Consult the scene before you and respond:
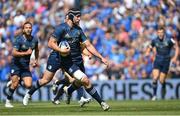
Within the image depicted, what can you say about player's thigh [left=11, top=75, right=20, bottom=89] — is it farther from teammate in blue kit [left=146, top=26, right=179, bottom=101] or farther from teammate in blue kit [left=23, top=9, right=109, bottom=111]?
teammate in blue kit [left=146, top=26, right=179, bottom=101]

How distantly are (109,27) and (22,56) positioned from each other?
9.83 m

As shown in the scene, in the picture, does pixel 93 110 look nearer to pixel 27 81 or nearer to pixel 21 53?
pixel 21 53

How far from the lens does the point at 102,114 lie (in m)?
15.6

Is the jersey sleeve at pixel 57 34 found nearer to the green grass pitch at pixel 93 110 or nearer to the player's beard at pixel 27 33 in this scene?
the green grass pitch at pixel 93 110

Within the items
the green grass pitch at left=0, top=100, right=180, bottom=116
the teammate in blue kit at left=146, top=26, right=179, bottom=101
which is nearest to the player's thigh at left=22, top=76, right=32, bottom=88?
the green grass pitch at left=0, top=100, right=180, bottom=116

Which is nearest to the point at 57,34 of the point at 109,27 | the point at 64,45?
the point at 64,45

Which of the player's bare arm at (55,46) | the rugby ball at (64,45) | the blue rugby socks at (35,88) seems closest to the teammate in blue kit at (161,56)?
the blue rugby socks at (35,88)

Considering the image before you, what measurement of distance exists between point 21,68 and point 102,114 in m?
6.31

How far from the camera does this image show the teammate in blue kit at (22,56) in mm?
20844

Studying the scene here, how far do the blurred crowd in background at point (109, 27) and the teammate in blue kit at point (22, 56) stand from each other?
7208 mm

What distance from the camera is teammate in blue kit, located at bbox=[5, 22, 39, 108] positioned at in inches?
821

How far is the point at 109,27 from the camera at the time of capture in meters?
30.4

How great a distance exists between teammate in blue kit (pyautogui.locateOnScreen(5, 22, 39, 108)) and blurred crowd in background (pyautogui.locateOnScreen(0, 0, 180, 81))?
23.6ft

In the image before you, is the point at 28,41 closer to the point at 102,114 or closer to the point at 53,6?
the point at 102,114
